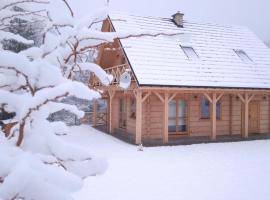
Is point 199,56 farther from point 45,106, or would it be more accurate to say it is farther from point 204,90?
point 45,106

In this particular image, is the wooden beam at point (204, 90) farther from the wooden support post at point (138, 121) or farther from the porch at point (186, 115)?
the wooden support post at point (138, 121)

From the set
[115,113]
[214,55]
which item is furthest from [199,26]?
[115,113]

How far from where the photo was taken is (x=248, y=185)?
862 cm

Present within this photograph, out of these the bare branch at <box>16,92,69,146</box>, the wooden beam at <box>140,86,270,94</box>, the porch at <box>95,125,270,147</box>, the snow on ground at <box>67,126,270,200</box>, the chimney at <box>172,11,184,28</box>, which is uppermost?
the chimney at <box>172,11,184,28</box>

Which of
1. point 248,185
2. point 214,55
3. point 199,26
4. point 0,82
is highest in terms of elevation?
point 199,26

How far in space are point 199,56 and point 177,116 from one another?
138 inches

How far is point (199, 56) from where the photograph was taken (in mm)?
17766

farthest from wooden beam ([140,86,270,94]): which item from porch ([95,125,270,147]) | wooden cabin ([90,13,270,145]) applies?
porch ([95,125,270,147])

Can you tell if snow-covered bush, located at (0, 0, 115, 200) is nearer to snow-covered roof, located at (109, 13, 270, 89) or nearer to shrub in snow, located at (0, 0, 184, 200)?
shrub in snow, located at (0, 0, 184, 200)

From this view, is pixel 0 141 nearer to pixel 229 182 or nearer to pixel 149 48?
pixel 229 182

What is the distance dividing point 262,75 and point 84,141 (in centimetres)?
1027

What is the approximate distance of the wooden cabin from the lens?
49.5 ft

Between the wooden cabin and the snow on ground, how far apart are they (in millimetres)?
1819

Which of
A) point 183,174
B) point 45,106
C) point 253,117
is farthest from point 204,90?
point 45,106
